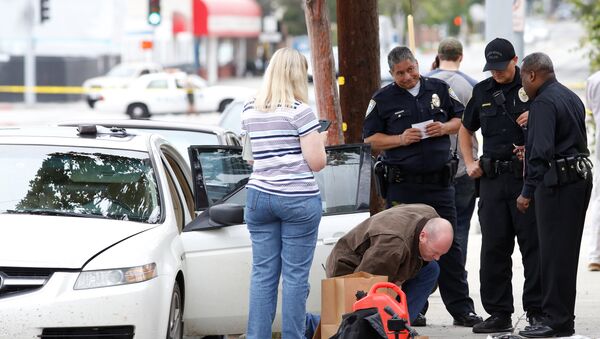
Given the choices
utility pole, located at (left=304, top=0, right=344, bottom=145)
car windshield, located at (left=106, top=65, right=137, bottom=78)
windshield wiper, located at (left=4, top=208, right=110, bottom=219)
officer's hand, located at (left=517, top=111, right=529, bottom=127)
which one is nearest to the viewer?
windshield wiper, located at (left=4, top=208, right=110, bottom=219)

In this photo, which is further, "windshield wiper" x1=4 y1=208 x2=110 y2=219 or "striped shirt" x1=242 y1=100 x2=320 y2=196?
"windshield wiper" x1=4 y1=208 x2=110 y2=219

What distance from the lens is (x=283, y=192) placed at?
6.48 m

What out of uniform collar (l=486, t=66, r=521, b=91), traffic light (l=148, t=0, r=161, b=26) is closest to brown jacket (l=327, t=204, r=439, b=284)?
uniform collar (l=486, t=66, r=521, b=91)

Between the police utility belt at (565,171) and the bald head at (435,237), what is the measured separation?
1025 millimetres

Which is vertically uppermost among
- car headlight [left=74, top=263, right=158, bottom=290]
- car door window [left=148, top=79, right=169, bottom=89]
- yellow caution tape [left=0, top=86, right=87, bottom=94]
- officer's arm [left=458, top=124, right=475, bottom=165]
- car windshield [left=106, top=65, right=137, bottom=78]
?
car windshield [left=106, top=65, right=137, bottom=78]

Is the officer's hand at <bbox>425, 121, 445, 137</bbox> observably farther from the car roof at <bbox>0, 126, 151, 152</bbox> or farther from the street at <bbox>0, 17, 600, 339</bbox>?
the car roof at <bbox>0, 126, 151, 152</bbox>

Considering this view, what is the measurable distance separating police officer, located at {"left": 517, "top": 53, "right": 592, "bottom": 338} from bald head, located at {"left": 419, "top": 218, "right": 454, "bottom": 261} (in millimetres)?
956

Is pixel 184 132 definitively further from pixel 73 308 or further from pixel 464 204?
pixel 73 308

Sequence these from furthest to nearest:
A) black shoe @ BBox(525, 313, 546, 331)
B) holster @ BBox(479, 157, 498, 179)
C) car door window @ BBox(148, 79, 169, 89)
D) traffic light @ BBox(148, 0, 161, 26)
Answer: car door window @ BBox(148, 79, 169, 89), traffic light @ BBox(148, 0, 161, 26), holster @ BBox(479, 157, 498, 179), black shoe @ BBox(525, 313, 546, 331)

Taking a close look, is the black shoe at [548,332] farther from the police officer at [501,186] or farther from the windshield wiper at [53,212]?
the windshield wiper at [53,212]

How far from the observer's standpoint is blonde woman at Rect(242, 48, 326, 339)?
6453mm

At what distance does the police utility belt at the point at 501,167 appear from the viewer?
7598mm

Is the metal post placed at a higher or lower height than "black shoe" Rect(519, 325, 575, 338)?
higher

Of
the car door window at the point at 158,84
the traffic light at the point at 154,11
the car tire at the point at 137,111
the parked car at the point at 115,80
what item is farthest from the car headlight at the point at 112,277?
the parked car at the point at 115,80
